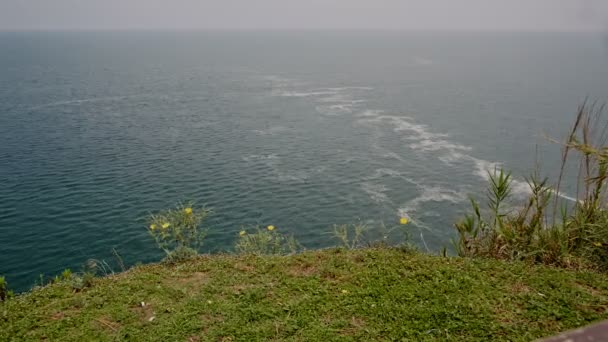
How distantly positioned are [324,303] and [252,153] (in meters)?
49.2

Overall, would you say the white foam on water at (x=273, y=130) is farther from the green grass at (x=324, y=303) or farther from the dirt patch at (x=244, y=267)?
the green grass at (x=324, y=303)

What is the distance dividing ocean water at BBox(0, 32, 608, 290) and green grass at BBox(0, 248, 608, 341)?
2.77 metres

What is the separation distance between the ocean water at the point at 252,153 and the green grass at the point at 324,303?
2774mm

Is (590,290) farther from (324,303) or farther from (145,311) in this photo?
(145,311)

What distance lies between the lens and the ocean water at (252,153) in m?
37.9

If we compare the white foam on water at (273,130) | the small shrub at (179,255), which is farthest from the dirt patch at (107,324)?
the white foam on water at (273,130)

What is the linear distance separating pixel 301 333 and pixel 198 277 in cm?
290

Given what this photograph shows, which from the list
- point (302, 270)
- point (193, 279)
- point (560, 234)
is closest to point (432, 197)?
point (560, 234)

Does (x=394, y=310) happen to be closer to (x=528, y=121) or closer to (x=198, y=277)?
(x=198, y=277)

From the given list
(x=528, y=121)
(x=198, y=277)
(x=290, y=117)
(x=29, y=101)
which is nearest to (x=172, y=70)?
(x=29, y=101)

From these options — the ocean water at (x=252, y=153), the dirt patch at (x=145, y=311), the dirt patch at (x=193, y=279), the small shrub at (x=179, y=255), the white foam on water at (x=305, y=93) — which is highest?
the dirt patch at (x=145, y=311)

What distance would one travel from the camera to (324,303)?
7688 mm

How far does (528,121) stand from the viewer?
2746 inches

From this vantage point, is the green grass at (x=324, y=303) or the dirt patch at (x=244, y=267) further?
the dirt patch at (x=244, y=267)
